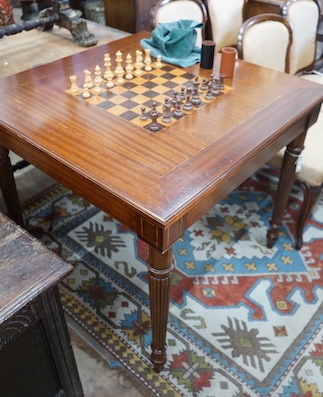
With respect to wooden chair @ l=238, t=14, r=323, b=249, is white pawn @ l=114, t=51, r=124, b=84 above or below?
above

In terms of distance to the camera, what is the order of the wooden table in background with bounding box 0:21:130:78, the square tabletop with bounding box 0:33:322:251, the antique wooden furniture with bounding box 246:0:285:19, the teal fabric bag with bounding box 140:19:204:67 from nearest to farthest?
the square tabletop with bounding box 0:33:322:251 < the teal fabric bag with bounding box 140:19:204:67 < the wooden table in background with bounding box 0:21:130:78 < the antique wooden furniture with bounding box 246:0:285:19

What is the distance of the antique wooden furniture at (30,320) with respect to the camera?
77cm

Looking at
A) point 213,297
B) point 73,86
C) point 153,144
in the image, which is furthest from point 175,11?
point 213,297

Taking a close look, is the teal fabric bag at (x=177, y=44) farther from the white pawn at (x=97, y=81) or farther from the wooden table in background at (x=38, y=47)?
the wooden table in background at (x=38, y=47)

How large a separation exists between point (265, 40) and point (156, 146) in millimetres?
1121

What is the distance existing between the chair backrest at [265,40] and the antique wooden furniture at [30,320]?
4.52 feet

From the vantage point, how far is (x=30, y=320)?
84 cm

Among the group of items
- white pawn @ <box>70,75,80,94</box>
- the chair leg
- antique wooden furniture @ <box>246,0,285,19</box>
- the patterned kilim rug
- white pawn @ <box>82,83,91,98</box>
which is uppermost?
white pawn @ <box>70,75,80,94</box>

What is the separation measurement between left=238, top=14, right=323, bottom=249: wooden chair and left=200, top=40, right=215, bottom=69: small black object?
371 mm

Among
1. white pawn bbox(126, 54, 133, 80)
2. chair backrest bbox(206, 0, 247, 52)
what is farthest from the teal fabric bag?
chair backrest bbox(206, 0, 247, 52)

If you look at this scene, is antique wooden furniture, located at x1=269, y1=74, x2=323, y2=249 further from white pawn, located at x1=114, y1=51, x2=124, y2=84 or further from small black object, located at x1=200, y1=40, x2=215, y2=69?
white pawn, located at x1=114, y1=51, x2=124, y2=84

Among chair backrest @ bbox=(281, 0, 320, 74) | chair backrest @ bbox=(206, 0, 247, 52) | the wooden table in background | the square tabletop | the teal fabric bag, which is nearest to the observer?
the square tabletop

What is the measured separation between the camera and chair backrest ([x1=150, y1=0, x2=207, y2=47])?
5.98 feet

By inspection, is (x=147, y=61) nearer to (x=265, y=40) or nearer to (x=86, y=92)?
(x=86, y=92)
